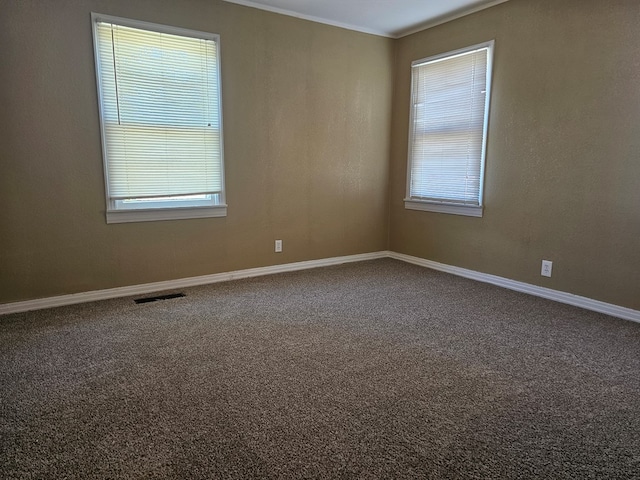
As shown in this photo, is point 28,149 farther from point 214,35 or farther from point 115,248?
point 214,35

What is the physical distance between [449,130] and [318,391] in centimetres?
317

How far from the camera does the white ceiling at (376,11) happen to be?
3715mm

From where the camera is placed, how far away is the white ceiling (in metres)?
3.71

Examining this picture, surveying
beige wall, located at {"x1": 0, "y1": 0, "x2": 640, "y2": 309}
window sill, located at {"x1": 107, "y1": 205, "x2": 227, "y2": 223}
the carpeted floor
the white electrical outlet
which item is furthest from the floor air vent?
the white electrical outlet

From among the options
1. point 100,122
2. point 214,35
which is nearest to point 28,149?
point 100,122

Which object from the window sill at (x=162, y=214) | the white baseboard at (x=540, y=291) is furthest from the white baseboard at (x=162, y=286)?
the white baseboard at (x=540, y=291)

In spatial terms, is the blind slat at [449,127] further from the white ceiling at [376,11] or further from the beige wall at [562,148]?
the white ceiling at [376,11]

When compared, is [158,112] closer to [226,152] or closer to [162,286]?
[226,152]

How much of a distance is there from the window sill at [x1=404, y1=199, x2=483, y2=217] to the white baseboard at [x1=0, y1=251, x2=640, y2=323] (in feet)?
1.85

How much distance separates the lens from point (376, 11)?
3928 millimetres

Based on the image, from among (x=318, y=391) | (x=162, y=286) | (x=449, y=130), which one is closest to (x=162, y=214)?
(x=162, y=286)

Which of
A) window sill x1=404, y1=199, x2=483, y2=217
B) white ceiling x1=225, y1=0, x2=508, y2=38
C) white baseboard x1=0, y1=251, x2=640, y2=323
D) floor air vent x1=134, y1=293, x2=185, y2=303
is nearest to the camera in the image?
white baseboard x1=0, y1=251, x2=640, y2=323

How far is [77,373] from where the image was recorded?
2.18 metres

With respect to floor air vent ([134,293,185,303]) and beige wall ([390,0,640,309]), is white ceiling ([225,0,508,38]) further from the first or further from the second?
floor air vent ([134,293,185,303])
